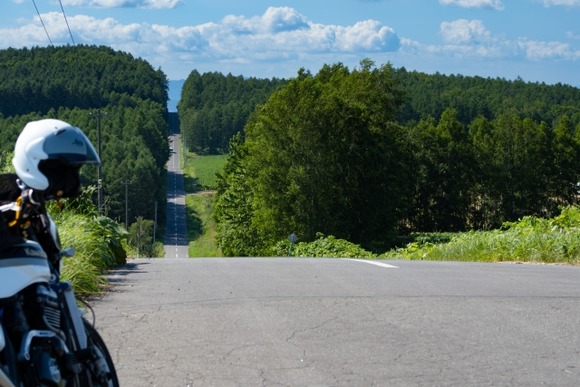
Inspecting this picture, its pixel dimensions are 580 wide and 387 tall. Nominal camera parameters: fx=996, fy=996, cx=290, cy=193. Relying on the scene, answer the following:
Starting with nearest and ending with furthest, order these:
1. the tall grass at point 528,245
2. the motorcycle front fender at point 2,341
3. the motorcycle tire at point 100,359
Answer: the motorcycle front fender at point 2,341 < the motorcycle tire at point 100,359 < the tall grass at point 528,245

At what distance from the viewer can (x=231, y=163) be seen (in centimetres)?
8675

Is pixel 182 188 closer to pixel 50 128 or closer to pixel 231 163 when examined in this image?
pixel 231 163

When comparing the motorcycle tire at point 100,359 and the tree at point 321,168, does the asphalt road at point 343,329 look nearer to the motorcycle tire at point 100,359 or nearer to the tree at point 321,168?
the motorcycle tire at point 100,359

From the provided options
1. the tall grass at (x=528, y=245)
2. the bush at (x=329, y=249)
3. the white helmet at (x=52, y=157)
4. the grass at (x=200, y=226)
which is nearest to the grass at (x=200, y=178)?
the grass at (x=200, y=226)

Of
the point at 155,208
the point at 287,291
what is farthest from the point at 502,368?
the point at 155,208

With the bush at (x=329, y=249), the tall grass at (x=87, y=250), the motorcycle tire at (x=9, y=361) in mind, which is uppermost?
the motorcycle tire at (x=9, y=361)

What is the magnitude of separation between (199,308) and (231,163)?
3041 inches

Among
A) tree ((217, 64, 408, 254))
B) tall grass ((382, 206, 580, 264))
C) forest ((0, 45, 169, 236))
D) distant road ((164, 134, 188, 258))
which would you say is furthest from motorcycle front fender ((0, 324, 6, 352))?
distant road ((164, 134, 188, 258))

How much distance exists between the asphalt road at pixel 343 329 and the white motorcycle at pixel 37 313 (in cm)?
218

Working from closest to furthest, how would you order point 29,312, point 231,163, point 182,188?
point 29,312 → point 231,163 → point 182,188

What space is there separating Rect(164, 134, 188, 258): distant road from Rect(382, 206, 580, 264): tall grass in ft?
211

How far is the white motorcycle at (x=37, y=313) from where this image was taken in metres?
4.11

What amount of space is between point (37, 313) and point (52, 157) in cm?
A: 67

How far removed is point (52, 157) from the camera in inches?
166
